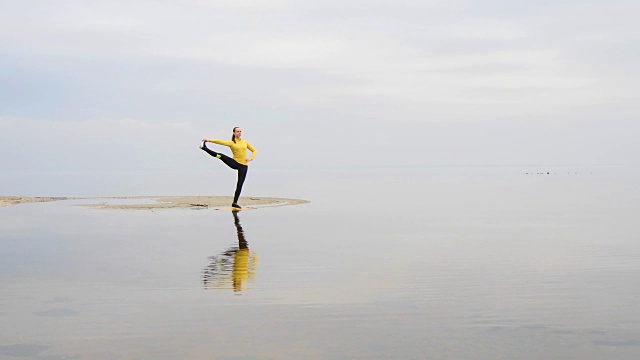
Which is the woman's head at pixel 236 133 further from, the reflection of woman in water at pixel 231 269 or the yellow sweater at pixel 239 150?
the reflection of woman in water at pixel 231 269

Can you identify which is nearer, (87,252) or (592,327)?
(592,327)

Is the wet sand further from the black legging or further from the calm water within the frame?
the calm water

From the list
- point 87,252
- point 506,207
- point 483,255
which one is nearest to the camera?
point 483,255

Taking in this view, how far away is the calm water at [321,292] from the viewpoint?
7.21 metres

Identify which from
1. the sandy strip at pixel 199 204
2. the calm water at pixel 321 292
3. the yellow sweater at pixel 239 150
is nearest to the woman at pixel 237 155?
the yellow sweater at pixel 239 150

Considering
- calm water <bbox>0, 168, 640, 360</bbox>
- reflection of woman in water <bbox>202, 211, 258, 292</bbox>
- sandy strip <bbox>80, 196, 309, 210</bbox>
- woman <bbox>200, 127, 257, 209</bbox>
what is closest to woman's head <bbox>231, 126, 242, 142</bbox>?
woman <bbox>200, 127, 257, 209</bbox>

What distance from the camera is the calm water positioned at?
23.7ft

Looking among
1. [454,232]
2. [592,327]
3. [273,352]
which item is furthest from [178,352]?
[454,232]

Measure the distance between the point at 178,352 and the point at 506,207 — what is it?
75.8 feet

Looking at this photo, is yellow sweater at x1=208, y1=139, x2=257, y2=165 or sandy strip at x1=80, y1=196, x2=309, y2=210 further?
sandy strip at x1=80, y1=196, x2=309, y2=210

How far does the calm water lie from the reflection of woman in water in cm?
4

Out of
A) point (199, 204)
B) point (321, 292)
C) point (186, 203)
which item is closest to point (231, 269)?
point (321, 292)

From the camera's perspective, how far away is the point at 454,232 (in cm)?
1870

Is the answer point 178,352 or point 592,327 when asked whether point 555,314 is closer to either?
point 592,327
